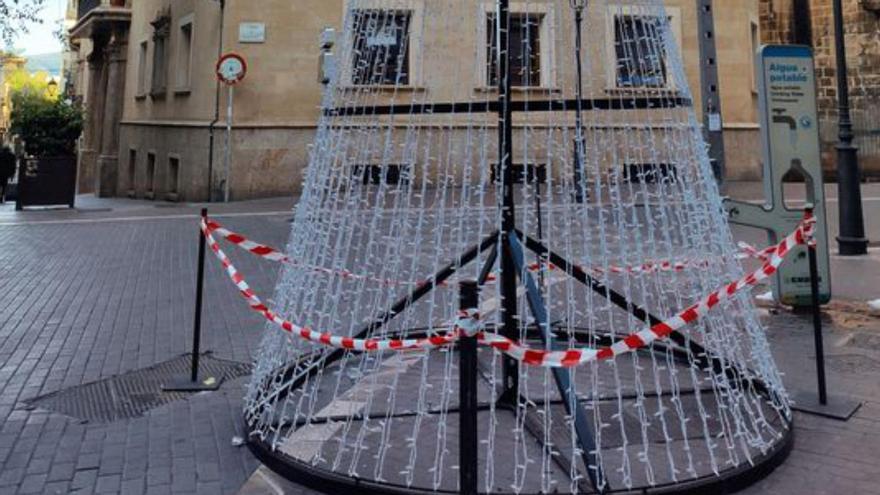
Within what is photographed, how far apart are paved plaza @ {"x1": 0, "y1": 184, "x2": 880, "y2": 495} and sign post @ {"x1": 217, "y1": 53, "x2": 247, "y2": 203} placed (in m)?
6.86

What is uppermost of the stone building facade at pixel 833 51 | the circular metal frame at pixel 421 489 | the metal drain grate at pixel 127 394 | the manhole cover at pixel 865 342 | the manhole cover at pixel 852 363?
the stone building facade at pixel 833 51

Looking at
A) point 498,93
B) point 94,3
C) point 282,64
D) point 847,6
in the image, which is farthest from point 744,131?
point 94,3

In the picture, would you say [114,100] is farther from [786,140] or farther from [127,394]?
[786,140]

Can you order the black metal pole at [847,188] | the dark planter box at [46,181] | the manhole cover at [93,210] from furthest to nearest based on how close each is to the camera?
the manhole cover at [93,210] → the dark planter box at [46,181] → the black metal pole at [847,188]

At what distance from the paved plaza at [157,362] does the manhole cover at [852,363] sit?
15 millimetres

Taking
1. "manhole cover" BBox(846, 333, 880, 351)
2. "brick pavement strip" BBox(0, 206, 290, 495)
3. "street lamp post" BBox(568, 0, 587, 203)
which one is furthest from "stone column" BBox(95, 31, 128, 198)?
"manhole cover" BBox(846, 333, 880, 351)

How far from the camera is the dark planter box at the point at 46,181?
1759 cm

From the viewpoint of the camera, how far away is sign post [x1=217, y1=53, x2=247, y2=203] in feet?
58.3

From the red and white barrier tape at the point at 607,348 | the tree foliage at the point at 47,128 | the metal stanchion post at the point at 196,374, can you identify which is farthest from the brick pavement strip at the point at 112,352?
the tree foliage at the point at 47,128

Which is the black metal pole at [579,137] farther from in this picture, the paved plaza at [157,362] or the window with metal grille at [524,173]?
the paved plaza at [157,362]

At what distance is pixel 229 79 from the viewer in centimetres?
1781

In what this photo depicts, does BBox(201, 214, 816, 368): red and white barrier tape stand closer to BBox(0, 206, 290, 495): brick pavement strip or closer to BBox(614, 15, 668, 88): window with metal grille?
BBox(0, 206, 290, 495): brick pavement strip

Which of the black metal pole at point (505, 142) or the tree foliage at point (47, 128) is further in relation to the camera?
the tree foliage at point (47, 128)

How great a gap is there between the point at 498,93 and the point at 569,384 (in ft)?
5.43
